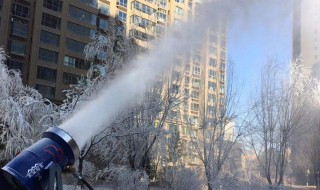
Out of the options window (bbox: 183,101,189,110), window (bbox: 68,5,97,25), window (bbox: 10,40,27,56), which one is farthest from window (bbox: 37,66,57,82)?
window (bbox: 183,101,189,110)

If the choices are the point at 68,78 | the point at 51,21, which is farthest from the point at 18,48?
the point at 68,78

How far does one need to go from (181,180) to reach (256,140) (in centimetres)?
788

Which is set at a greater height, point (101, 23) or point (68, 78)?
point (101, 23)

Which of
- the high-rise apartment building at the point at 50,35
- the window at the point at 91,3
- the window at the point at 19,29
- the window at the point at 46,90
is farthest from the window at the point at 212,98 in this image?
the window at the point at 91,3

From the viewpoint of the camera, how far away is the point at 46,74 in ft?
196

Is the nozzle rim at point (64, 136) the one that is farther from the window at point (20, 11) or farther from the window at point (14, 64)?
the window at point (20, 11)

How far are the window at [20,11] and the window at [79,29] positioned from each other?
19.8 ft

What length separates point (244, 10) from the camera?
884 centimetres

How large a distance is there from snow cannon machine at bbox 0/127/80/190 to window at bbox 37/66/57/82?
55.3 meters

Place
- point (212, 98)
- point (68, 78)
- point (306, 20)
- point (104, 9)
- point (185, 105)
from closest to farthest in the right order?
point (306, 20)
point (185, 105)
point (212, 98)
point (68, 78)
point (104, 9)

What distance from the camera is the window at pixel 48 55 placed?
59.6 m

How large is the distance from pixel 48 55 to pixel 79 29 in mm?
6242

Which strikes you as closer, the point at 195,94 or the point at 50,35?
the point at 195,94

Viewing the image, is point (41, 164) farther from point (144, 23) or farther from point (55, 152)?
point (144, 23)
